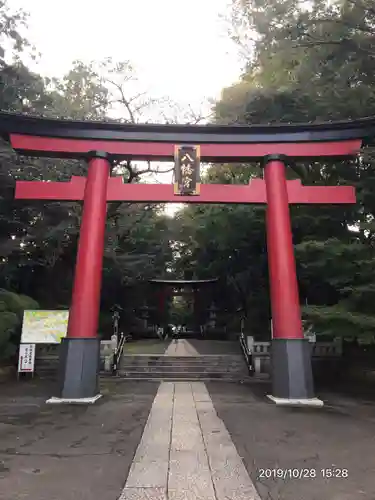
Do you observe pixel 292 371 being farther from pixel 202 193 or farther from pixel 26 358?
pixel 26 358

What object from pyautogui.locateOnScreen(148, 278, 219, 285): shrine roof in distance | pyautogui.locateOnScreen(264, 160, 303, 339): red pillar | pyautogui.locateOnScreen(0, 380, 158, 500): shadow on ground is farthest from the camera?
pyautogui.locateOnScreen(148, 278, 219, 285): shrine roof in distance

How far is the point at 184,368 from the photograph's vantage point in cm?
1372

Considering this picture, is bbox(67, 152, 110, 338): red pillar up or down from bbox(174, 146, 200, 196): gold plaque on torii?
down

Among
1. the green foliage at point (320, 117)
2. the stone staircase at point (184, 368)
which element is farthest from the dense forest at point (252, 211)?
the stone staircase at point (184, 368)

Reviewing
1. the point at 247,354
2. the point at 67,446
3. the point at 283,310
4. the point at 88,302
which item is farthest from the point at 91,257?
the point at 247,354

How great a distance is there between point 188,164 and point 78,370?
583cm

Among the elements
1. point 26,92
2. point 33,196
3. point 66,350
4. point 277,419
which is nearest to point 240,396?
point 277,419

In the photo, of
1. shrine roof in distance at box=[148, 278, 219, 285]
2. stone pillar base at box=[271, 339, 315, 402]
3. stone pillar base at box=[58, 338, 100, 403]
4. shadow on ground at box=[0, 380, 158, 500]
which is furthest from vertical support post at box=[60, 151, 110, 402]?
shrine roof in distance at box=[148, 278, 219, 285]

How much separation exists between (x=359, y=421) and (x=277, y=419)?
1.44 m

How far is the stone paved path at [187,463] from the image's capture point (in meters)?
3.65

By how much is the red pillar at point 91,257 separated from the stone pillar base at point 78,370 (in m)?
0.24

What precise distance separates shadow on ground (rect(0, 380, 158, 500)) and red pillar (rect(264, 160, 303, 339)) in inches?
144

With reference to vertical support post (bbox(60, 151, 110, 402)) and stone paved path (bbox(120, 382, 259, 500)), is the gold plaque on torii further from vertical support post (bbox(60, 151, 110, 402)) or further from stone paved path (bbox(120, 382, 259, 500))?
stone paved path (bbox(120, 382, 259, 500))

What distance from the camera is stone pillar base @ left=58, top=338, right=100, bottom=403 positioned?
8.60 m
